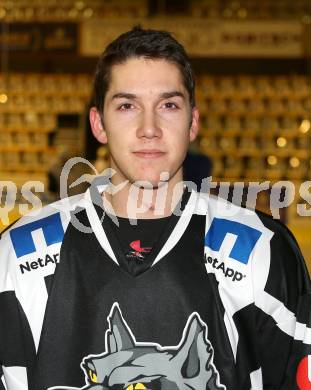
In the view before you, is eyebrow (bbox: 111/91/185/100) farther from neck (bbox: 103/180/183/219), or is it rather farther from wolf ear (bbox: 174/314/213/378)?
wolf ear (bbox: 174/314/213/378)

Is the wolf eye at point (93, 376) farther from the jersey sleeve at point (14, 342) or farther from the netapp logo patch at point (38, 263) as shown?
the netapp logo patch at point (38, 263)

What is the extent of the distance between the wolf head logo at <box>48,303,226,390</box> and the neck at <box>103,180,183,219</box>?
0.21m

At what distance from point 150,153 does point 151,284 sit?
0.24m

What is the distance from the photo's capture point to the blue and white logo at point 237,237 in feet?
4.74

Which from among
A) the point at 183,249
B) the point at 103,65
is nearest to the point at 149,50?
the point at 103,65

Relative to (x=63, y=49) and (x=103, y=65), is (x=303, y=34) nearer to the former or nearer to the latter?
(x=63, y=49)

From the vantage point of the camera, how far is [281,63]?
880 centimetres

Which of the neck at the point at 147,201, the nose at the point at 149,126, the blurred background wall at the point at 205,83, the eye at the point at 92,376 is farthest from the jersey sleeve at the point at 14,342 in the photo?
the blurred background wall at the point at 205,83

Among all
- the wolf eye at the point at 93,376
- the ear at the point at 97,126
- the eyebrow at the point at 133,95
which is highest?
the eyebrow at the point at 133,95

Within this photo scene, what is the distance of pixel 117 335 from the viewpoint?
4.55 ft

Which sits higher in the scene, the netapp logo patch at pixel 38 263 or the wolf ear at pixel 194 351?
the netapp logo patch at pixel 38 263

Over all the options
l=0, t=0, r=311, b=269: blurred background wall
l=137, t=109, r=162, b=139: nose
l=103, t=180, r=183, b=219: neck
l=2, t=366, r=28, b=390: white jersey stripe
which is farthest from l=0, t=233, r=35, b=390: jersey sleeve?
l=0, t=0, r=311, b=269: blurred background wall

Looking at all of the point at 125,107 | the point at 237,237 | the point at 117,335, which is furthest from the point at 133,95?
the point at 117,335

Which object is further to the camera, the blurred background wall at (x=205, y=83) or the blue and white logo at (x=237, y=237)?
the blurred background wall at (x=205, y=83)
